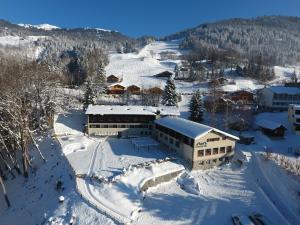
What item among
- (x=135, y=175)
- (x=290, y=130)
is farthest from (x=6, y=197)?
(x=290, y=130)

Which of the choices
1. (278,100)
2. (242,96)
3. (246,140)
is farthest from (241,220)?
(242,96)

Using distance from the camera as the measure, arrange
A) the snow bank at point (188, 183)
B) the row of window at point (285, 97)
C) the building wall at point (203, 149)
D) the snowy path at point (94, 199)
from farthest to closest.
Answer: the row of window at point (285, 97), the building wall at point (203, 149), the snow bank at point (188, 183), the snowy path at point (94, 199)

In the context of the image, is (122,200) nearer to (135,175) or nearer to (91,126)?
(135,175)

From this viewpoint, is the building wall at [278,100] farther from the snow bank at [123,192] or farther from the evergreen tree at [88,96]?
the snow bank at [123,192]

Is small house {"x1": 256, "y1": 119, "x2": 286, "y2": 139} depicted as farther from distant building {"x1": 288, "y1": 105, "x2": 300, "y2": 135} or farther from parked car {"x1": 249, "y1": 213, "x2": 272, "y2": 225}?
parked car {"x1": 249, "y1": 213, "x2": 272, "y2": 225}

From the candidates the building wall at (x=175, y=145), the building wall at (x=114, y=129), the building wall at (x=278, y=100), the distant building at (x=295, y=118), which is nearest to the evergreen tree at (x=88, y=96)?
the building wall at (x=114, y=129)

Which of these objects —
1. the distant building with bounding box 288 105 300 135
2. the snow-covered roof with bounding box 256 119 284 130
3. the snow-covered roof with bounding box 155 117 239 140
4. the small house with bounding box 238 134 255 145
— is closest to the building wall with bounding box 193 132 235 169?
the snow-covered roof with bounding box 155 117 239 140
